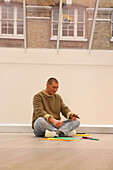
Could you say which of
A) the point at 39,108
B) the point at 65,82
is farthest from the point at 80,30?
the point at 39,108

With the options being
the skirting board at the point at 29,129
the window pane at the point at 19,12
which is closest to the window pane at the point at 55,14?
the window pane at the point at 19,12

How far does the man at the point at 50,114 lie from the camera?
4.06m

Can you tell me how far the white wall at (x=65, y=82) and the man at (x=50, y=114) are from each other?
2.44 metres

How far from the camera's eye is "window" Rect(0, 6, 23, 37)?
20.7ft

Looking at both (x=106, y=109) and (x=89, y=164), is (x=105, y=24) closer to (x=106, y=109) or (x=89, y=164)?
(x=106, y=109)

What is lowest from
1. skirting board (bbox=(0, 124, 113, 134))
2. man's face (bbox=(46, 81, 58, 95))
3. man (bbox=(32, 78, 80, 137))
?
skirting board (bbox=(0, 124, 113, 134))

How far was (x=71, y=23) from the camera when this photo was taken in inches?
256

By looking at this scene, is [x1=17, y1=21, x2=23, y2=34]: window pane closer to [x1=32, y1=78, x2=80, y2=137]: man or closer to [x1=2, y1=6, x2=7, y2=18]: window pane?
[x1=2, y1=6, x2=7, y2=18]: window pane

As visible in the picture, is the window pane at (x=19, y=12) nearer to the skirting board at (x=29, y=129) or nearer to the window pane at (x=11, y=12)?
the window pane at (x=11, y=12)

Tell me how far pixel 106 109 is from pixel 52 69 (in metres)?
1.32

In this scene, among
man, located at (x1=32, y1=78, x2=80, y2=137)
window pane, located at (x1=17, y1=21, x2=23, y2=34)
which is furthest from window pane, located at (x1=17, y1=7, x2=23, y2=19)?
man, located at (x1=32, y1=78, x2=80, y2=137)

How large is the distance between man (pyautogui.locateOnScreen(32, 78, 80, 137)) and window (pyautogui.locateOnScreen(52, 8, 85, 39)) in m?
2.37

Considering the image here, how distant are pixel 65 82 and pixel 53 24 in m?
1.18

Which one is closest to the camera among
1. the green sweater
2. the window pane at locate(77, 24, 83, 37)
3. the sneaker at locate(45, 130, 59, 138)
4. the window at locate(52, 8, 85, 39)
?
the sneaker at locate(45, 130, 59, 138)
